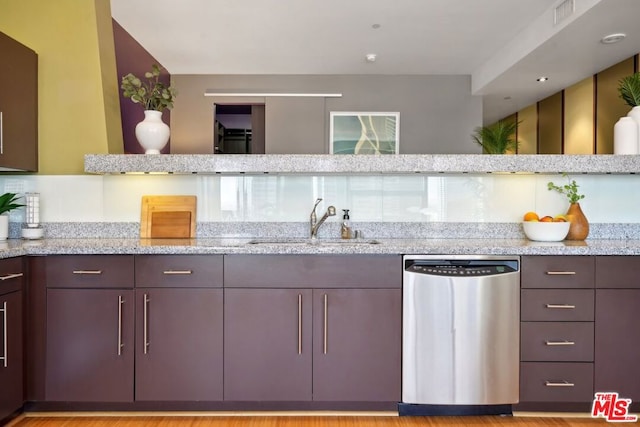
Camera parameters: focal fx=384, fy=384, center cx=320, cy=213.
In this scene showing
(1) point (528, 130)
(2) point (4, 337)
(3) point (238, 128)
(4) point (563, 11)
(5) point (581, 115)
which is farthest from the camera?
(3) point (238, 128)

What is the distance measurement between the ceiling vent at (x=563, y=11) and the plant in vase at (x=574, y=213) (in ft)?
4.15

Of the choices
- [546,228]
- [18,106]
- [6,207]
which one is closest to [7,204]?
[6,207]

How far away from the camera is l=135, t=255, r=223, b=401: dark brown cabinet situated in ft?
6.32

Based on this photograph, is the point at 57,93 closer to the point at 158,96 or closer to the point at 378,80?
the point at 158,96

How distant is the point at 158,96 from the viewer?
2.39m

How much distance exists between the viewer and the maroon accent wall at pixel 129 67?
117 inches

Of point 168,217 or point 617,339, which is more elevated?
point 168,217

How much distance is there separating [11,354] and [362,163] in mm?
2026

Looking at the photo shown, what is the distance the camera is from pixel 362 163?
2287 millimetres

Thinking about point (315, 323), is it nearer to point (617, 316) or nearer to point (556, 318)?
point (556, 318)

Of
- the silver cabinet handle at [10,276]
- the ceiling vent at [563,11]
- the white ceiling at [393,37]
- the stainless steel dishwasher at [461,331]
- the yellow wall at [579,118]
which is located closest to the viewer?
the silver cabinet handle at [10,276]

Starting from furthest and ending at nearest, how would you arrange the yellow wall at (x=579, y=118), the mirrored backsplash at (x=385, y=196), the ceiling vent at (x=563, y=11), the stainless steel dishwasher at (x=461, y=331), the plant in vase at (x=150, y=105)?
1. the yellow wall at (x=579, y=118)
2. the ceiling vent at (x=563, y=11)
3. the mirrored backsplash at (x=385, y=196)
4. the plant in vase at (x=150, y=105)
5. the stainless steel dishwasher at (x=461, y=331)

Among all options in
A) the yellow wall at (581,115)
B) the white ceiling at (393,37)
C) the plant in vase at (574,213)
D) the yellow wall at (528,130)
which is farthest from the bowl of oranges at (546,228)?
the yellow wall at (528,130)

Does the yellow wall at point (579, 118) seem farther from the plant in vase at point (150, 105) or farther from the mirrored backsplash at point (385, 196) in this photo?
the plant in vase at point (150, 105)
